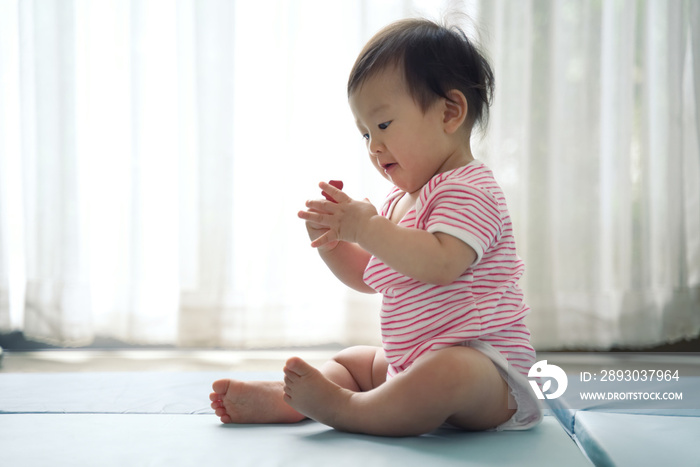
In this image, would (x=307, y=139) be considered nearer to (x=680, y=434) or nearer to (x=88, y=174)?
(x=88, y=174)

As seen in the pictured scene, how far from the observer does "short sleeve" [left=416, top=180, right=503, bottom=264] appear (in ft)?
2.73

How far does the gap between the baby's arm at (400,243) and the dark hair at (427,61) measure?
7.7 inches

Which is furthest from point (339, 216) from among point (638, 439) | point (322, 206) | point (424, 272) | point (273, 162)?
point (273, 162)

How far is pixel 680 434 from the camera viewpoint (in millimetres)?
818

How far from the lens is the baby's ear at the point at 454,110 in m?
0.93

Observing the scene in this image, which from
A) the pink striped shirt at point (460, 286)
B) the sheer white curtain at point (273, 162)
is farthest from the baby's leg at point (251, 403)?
the sheer white curtain at point (273, 162)

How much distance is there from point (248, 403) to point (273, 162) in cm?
97

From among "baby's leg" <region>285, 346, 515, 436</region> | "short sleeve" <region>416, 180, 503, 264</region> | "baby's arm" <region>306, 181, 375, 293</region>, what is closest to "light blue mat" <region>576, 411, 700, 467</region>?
"baby's leg" <region>285, 346, 515, 436</region>

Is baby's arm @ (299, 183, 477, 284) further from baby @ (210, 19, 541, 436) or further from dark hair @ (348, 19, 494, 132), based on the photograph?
dark hair @ (348, 19, 494, 132)

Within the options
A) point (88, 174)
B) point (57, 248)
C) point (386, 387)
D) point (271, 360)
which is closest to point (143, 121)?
point (88, 174)

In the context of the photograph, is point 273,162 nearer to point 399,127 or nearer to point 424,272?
point 399,127

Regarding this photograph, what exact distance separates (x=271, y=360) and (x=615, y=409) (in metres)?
0.93

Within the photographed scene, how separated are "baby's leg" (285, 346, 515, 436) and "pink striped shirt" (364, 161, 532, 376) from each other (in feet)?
0.16

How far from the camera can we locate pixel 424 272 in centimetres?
82
